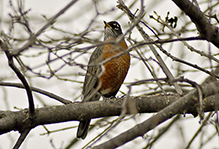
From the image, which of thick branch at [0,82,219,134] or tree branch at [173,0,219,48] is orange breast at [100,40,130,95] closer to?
thick branch at [0,82,219,134]

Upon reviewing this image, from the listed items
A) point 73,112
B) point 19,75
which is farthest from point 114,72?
point 19,75

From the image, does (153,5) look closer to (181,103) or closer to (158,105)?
(158,105)

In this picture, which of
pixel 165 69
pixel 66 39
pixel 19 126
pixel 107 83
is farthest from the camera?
pixel 107 83

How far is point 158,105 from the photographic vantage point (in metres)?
3.86

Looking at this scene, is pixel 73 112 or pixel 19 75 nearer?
pixel 19 75

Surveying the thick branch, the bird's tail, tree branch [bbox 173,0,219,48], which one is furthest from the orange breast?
tree branch [bbox 173,0,219,48]

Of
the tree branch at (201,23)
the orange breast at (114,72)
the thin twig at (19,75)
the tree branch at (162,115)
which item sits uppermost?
the orange breast at (114,72)

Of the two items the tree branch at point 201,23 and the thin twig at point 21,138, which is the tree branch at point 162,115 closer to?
the tree branch at point 201,23

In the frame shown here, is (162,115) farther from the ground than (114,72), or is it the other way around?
(114,72)

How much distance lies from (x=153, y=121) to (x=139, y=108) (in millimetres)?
1272

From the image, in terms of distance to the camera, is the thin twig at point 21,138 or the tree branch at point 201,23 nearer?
the tree branch at point 201,23

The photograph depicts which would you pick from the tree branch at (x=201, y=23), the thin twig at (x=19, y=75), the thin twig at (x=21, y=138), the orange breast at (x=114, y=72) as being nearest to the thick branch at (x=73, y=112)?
the thin twig at (x=21, y=138)

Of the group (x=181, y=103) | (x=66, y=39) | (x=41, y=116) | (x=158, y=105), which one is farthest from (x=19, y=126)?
(x=181, y=103)

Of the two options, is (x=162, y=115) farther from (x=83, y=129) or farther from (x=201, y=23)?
(x=83, y=129)
